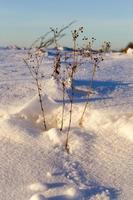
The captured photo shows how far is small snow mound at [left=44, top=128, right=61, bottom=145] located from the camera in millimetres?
2830

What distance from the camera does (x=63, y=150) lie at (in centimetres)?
276

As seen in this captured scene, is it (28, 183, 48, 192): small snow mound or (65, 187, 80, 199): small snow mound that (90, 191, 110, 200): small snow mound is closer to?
(65, 187, 80, 199): small snow mound

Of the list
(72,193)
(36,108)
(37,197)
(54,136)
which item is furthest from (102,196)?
(36,108)

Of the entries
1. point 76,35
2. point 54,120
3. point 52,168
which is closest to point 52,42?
point 76,35

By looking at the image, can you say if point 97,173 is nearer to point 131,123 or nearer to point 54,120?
point 131,123

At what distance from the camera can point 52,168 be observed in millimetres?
2582

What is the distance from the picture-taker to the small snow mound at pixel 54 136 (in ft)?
9.28

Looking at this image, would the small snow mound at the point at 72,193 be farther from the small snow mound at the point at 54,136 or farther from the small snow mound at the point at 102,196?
the small snow mound at the point at 54,136

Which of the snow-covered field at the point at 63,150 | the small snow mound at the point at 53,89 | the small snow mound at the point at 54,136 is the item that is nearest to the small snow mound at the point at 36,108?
the snow-covered field at the point at 63,150

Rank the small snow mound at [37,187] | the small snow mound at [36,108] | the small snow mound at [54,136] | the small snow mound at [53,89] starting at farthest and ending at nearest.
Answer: the small snow mound at [53,89] < the small snow mound at [36,108] < the small snow mound at [54,136] < the small snow mound at [37,187]

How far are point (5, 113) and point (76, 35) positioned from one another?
1.97 ft

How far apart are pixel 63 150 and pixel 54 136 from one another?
4.8 inches

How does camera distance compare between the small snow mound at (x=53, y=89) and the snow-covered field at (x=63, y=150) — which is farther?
the small snow mound at (x=53, y=89)

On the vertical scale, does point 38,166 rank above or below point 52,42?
below
